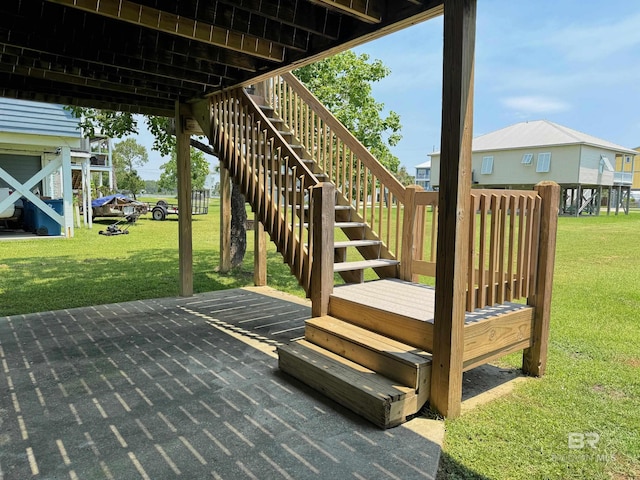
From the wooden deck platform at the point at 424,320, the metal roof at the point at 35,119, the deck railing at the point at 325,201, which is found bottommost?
the wooden deck platform at the point at 424,320

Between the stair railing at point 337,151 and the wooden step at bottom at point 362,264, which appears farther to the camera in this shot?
the stair railing at point 337,151

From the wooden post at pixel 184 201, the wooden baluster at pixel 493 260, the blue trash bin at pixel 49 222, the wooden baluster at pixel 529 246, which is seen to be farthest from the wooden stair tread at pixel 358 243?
the blue trash bin at pixel 49 222

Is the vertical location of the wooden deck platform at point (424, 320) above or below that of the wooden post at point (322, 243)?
below

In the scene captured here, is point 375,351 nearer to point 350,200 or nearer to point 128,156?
point 350,200

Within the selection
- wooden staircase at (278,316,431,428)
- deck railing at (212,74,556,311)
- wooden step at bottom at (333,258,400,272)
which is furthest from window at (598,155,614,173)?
wooden staircase at (278,316,431,428)

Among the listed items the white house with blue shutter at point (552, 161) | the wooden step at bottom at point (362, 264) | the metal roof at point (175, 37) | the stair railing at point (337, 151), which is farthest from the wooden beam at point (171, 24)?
the white house with blue shutter at point (552, 161)

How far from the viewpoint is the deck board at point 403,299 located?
2963mm

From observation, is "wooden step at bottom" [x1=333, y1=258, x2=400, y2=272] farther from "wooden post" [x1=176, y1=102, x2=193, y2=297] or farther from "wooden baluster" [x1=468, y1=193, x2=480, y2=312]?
"wooden post" [x1=176, y1=102, x2=193, y2=297]

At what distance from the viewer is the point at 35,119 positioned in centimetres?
1048

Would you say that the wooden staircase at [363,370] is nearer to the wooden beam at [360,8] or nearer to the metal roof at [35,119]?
the wooden beam at [360,8]

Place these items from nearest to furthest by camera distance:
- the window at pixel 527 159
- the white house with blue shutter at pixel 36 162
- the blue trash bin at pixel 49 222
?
the white house with blue shutter at pixel 36 162 < the blue trash bin at pixel 49 222 < the window at pixel 527 159

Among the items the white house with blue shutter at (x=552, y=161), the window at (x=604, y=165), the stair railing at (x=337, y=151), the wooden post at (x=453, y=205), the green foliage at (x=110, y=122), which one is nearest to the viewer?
the wooden post at (x=453, y=205)

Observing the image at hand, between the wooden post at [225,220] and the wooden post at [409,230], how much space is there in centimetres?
344

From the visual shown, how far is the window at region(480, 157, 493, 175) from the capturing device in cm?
2841
